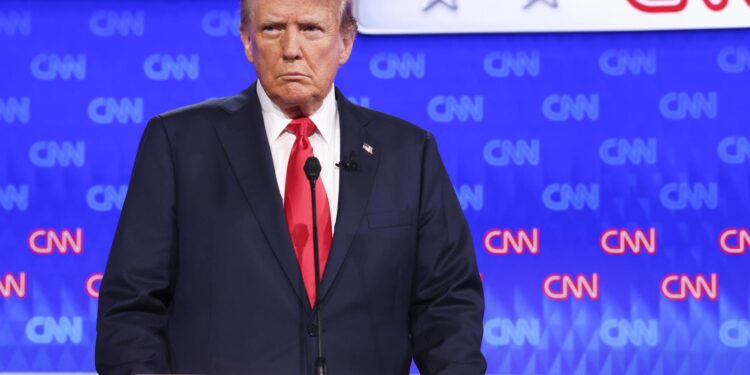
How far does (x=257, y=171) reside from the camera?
1.66m

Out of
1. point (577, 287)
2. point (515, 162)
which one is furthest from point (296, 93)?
point (577, 287)

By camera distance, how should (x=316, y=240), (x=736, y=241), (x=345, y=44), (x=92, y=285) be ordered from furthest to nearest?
1. (x=92, y=285)
2. (x=736, y=241)
3. (x=345, y=44)
4. (x=316, y=240)

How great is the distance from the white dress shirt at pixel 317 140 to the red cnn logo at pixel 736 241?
1.80 metres

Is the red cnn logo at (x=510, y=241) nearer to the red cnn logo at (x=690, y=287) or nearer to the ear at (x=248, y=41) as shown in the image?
the red cnn logo at (x=690, y=287)

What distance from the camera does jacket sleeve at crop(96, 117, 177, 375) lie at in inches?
60.8

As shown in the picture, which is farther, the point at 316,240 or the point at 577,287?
the point at 577,287

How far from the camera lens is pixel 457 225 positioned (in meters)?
1.74

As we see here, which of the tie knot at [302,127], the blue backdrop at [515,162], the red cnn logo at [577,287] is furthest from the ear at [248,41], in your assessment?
the red cnn logo at [577,287]

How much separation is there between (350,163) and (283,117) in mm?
170

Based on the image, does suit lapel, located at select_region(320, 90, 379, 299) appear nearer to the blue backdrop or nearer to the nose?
the nose

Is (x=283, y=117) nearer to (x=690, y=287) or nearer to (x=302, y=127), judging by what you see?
(x=302, y=127)

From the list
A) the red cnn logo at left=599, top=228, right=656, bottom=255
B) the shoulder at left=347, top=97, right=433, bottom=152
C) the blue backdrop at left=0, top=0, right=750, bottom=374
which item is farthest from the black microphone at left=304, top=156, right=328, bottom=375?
the red cnn logo at left=599, top=228, right=656, bottom=255

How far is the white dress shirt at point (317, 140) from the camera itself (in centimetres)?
171

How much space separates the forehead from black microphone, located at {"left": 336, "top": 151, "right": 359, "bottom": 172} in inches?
9.1
